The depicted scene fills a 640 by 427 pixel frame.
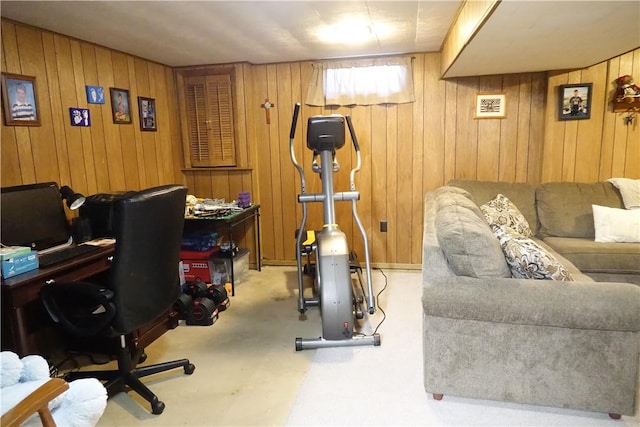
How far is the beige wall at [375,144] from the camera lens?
3.19m

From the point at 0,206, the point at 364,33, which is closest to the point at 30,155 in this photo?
the point at 0,206

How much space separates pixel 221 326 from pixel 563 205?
2.80 m

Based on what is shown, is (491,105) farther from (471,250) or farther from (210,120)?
(210,120)

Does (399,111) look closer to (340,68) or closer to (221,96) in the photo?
(340,68)

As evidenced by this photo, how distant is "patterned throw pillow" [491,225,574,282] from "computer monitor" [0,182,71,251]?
2536 mm

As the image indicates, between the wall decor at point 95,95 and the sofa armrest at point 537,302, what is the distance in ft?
8.87

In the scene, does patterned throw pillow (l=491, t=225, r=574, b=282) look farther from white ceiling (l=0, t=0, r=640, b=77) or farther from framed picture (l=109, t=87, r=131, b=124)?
framed picture (l=109, t=87, r=131, b=124)

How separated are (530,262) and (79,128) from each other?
2.99 meters

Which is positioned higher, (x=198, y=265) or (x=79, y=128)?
(x=79, y=128)

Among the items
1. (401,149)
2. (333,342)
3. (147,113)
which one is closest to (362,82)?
(401,149)

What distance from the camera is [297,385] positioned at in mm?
2193

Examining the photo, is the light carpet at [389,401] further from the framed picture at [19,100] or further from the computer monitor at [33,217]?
the framed picture at [19,100]

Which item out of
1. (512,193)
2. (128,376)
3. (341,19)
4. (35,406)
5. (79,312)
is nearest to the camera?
(35,406)

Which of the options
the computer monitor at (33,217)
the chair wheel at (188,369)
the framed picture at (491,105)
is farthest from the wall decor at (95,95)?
the framed picture at (491,105)
